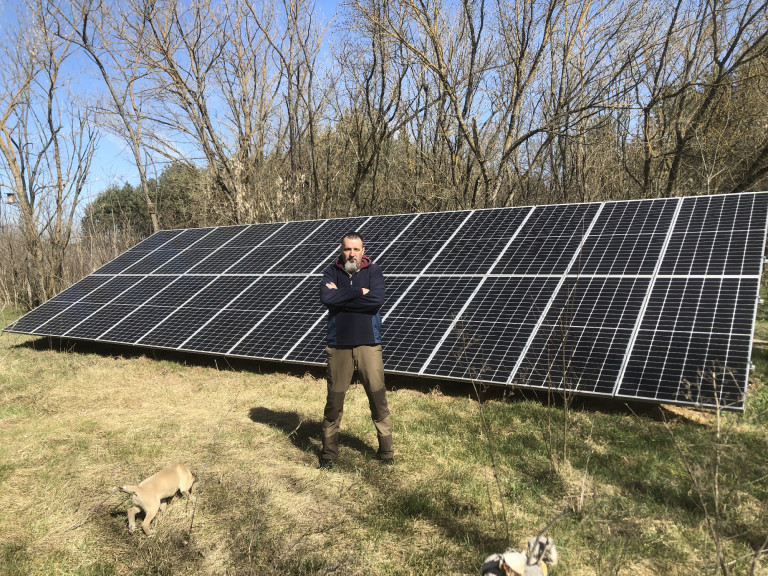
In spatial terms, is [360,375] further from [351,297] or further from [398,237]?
[398,237]

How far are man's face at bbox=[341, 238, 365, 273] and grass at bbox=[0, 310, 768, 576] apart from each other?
1719 millimetres

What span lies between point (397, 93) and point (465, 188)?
4.34 metres

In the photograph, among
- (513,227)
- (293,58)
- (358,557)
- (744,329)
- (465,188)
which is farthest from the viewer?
(293,58)

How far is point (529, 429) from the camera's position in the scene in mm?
5770

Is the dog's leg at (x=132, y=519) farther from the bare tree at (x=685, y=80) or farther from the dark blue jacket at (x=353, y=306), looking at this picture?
the bare tree at (x=685, y=80)

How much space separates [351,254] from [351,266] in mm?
109

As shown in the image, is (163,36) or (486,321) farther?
(163,36)

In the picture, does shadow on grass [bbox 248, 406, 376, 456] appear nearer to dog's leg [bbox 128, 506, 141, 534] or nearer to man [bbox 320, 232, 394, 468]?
man [bbox 320, 232, 394, 468]

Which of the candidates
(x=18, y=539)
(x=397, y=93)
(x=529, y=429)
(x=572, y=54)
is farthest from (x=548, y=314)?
(x=397, y=93)

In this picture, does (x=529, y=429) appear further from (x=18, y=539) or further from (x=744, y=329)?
(x=18, y=539)

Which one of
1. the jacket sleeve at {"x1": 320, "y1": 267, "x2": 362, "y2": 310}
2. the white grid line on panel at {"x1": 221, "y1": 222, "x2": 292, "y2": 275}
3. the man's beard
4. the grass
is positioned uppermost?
the white grid line on panel at {"x1": 221, "y1": 222, "x2": 292, "y2": 275}

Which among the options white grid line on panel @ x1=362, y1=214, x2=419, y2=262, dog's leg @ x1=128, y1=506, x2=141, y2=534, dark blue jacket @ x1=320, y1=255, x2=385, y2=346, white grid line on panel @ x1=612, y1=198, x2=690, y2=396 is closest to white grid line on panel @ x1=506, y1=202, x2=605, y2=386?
white grid line on panel @ x1=612, y1=198, x2=690, y2=396

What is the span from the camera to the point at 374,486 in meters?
4.73

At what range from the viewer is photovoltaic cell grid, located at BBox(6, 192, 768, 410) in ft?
19.3
